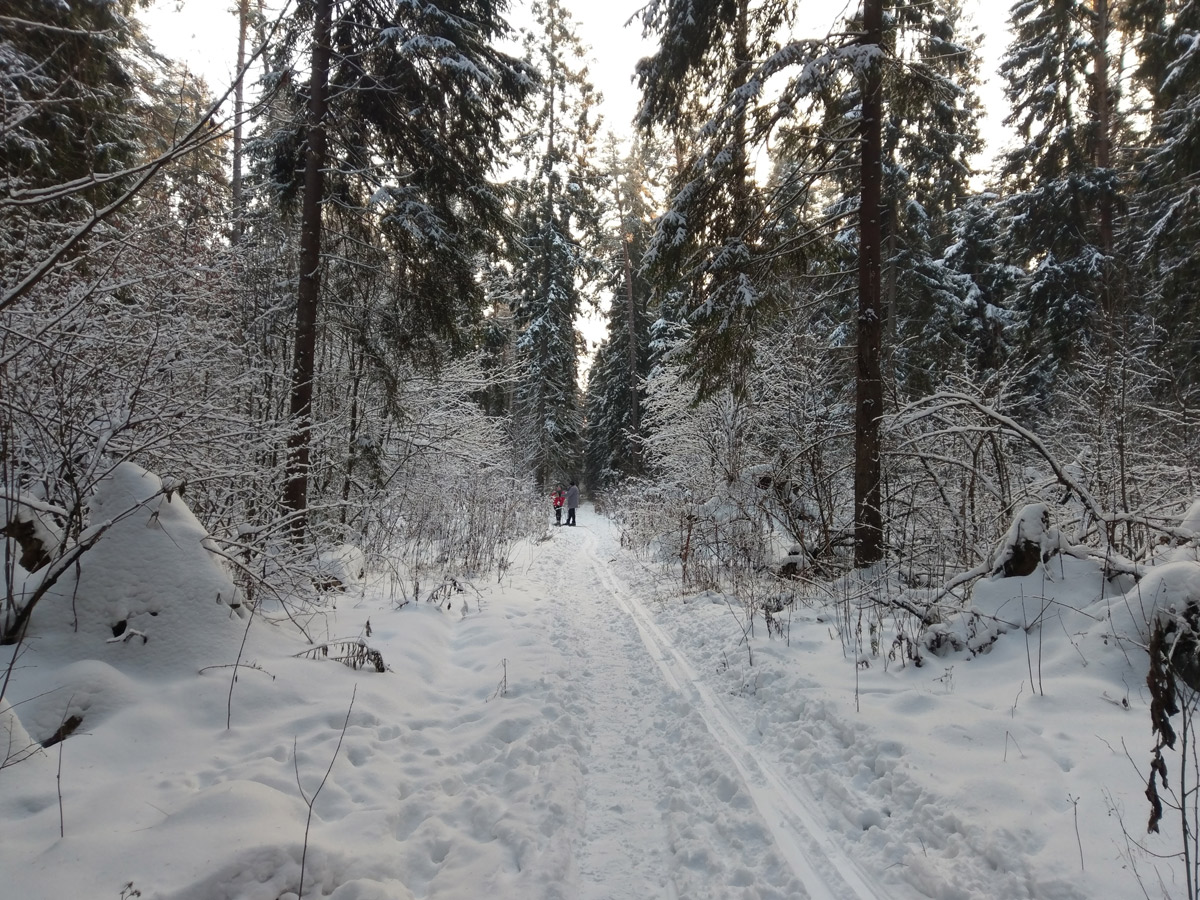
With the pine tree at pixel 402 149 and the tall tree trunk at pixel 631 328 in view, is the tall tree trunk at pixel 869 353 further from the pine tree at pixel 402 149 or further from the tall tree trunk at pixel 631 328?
the tall tree trunk at pixel 631 328

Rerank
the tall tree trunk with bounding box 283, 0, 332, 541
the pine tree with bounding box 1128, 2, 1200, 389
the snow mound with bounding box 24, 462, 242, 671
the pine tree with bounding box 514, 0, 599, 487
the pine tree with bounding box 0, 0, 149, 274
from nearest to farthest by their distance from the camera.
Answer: the snow mound with bounding box 24, 462, 242, 671 → the pine tree with bounding box 0, 0, 149, 274 → the tall tree trunk with bounding box 283, 0, 332, 541 → the pine tree with bounding box 1128, 2, 1200, 389 → the pine tree with bounding box 514, 0, 599, 487

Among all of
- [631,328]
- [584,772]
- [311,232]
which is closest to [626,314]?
[631,328]

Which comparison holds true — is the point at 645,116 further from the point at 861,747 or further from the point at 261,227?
the point at 861,747

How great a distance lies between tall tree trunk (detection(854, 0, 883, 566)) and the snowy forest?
0.14 ft

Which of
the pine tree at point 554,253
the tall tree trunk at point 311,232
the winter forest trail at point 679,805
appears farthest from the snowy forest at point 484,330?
the pine tree at point 554,253

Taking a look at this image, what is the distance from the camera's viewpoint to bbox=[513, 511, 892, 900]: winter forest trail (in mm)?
2627

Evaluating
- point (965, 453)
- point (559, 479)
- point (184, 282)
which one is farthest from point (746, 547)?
point (559, 479)

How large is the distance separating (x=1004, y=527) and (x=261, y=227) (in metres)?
11.5

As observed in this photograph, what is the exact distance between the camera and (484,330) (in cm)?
1004

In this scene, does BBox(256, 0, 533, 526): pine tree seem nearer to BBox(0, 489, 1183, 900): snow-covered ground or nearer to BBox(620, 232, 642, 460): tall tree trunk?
BBox(0, 489, 1183, 900): snow-covered ground

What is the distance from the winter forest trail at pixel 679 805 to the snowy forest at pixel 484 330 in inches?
58.9

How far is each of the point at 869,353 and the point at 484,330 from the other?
6.42 metres

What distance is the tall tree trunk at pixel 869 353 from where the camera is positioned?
6957 mm

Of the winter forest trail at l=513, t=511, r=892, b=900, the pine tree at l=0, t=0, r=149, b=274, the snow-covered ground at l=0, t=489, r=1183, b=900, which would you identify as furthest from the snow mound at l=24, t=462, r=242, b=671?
the winter forest trail at l=513, t=511, r=892, b=900
